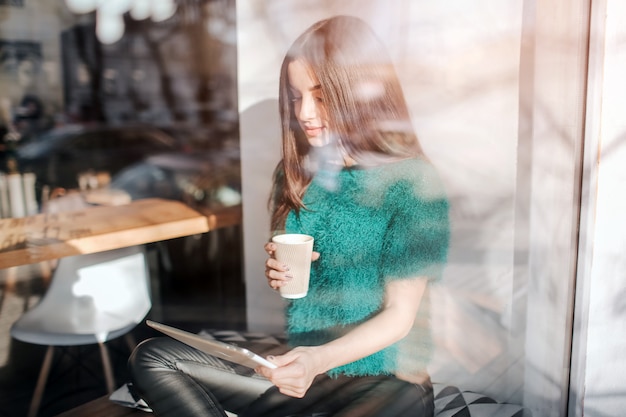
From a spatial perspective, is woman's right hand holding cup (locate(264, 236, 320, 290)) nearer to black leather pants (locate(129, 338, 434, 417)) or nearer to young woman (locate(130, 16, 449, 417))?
young woman (locate(130, 16, 449, 417))

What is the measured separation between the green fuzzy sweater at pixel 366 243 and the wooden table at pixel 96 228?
61 centimetres

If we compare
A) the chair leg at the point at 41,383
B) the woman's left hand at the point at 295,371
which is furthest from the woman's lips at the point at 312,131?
the chair leg at the point at 41,383

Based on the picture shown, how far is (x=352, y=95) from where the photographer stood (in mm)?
1054

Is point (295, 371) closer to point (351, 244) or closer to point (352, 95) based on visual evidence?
point (351, 244)

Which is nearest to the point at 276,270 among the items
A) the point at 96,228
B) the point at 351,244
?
the point at 351,244

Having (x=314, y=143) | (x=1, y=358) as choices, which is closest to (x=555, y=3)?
(x=314, y=143)

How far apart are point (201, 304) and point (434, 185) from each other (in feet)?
4.16

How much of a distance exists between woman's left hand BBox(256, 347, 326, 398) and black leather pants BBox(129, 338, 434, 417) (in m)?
0.02

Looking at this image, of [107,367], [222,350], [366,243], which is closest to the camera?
[222,350]

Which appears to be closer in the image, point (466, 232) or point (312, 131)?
point (312, 131)

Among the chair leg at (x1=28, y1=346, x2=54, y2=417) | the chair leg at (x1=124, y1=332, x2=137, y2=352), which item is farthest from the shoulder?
the chair leg at (x1=28, y1=346, x2=54, y2=417)

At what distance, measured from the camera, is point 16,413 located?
1.20m

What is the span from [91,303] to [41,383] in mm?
246

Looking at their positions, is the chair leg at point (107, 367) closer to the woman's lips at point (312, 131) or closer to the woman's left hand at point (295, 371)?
the woman's left hand at point (295, 371)
